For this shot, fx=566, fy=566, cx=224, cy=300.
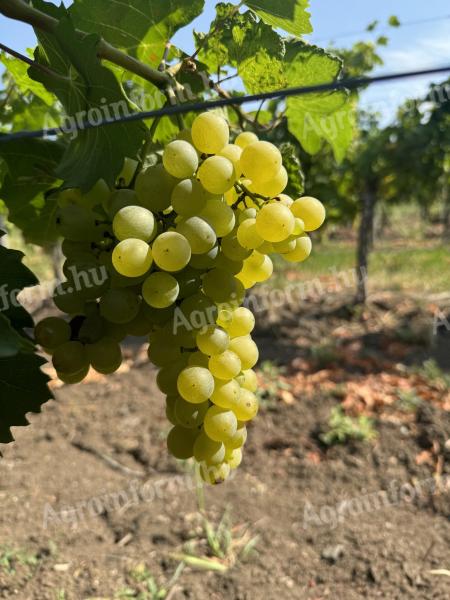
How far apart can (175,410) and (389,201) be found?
8465 millimetres

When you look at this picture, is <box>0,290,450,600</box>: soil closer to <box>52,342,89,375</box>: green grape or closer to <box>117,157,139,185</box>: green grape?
<box>52,342,89,375</box>: green grape

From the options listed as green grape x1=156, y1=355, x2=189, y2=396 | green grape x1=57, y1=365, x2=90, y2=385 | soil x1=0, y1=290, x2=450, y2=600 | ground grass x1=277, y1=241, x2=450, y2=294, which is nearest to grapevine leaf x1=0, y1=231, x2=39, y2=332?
green grape x1=57, y1=365, x2=90, y2=385

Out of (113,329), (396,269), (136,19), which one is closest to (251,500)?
Result: (113,329)

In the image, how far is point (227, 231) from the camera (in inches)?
32.1

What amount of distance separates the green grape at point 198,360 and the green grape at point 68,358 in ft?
0.53

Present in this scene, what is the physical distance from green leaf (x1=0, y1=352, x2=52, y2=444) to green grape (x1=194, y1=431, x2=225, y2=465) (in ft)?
0.80

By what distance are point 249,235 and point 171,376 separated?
260 mm

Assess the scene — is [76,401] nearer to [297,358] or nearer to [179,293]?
[297,358]

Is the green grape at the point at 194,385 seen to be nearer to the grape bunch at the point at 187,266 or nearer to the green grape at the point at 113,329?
the grape bunch at the point at 187,266

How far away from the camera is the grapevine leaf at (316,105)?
97cm

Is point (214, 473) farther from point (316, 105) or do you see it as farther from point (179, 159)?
point (316, 105)

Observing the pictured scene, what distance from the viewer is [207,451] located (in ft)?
2.93

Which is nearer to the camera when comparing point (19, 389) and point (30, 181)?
point (19, 389)

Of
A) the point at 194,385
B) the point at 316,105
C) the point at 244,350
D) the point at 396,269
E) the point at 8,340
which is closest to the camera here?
the point at 8,340
